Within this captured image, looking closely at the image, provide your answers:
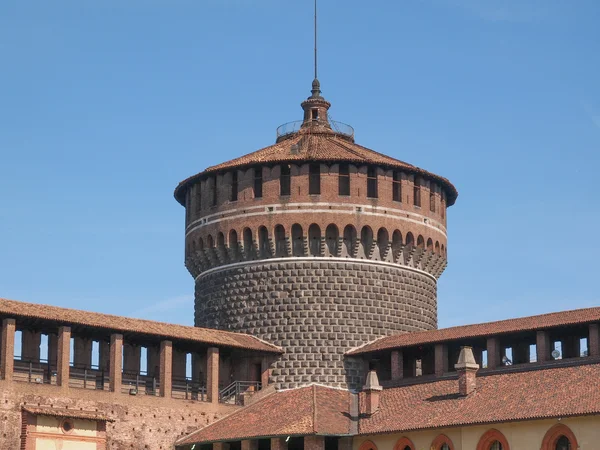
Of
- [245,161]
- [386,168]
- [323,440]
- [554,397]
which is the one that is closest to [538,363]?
[554,397]

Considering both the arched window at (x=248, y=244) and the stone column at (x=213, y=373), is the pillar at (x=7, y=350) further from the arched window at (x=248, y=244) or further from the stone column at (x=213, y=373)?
the arched window at (x=248, y=244)

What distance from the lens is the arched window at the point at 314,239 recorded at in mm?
54906

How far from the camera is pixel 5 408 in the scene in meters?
45.8

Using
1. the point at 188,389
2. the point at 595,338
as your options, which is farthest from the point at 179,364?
the point at 595,338

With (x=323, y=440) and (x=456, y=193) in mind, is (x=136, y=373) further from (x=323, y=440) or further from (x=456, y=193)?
(x=456, y=193)

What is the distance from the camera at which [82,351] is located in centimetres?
5150

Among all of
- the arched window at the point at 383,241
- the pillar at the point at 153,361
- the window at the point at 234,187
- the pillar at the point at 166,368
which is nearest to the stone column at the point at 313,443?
the pillar at the point at 166,368

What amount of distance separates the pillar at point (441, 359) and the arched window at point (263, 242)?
8373 millimetres

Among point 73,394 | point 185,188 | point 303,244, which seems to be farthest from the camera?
point 185,188

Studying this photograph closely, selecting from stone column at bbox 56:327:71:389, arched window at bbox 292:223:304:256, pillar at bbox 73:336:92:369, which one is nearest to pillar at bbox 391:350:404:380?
arched window at bbox 292:223:304:256

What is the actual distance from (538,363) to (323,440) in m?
8.07

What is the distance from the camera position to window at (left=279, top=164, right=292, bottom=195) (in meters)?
55.4

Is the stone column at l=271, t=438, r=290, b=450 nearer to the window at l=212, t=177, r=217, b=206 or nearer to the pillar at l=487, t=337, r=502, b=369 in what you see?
the pillar at l=487, t=337, r=502, b=369

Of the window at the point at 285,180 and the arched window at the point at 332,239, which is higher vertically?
the window at the point at 285,180
